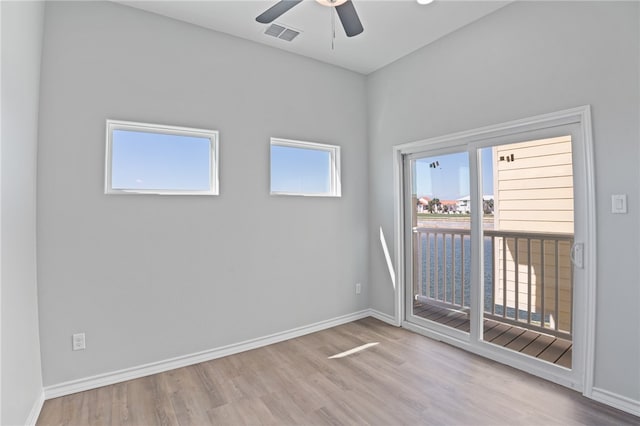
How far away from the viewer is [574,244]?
2.44m

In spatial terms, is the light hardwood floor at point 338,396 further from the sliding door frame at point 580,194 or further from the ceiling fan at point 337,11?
the ceiling fan at point 337,11

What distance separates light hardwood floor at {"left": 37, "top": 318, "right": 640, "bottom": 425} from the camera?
213 centimetres

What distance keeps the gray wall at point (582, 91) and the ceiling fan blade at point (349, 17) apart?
4.67 feet

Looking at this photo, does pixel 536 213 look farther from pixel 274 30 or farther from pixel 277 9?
pixel 274 30

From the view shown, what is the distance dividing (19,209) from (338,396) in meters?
2.43

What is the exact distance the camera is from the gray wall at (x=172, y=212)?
245cm

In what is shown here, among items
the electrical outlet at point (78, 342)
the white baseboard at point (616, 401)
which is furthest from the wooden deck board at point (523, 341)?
the electrical outlet at point (78, 342)

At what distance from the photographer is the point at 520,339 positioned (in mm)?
2955

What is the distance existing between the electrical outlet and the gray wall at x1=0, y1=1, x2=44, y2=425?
0.22 m

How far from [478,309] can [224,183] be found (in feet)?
8.83

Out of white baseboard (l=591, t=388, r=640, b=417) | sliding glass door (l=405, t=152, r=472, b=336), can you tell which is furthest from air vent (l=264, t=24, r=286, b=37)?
white baseboard (l=591, t=388, r=640, b=417)

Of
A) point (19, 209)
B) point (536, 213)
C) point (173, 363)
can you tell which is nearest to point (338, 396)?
point (173, 363)

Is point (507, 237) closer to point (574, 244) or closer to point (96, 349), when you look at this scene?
point (574, 244)

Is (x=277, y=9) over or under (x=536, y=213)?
over
